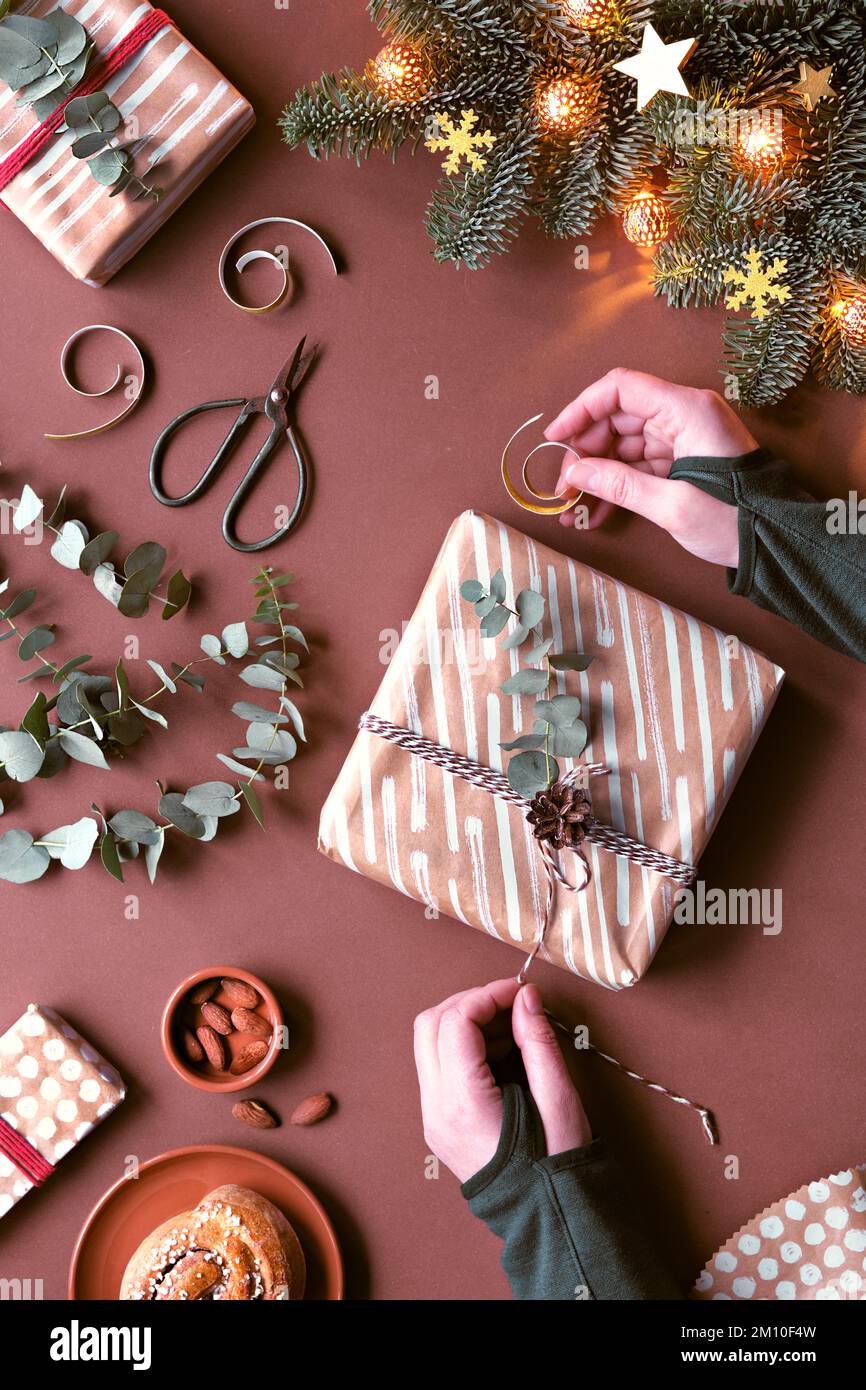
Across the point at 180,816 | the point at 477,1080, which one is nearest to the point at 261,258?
the point at 180,816

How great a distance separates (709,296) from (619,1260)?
0.98 m

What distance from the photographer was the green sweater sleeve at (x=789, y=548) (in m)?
0.99

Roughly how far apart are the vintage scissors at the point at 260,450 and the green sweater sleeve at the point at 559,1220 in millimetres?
679

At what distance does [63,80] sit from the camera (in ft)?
3.35

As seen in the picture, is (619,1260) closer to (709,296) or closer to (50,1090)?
(50,1090)

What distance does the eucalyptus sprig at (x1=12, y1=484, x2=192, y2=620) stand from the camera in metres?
1.08

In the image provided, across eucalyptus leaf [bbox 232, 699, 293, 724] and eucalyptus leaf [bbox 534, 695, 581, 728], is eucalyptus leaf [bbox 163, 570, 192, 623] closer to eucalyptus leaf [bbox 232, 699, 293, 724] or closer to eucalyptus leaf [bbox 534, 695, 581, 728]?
eucalyptus leaf [bbox 232, 699, 293, 724]

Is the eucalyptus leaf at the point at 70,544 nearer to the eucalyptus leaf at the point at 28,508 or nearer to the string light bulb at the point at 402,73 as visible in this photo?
the eucalyptus leaf at the point at 28,508

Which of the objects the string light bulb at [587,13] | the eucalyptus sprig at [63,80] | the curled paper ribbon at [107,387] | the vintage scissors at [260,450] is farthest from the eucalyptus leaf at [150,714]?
the string light bulb at [587,13]

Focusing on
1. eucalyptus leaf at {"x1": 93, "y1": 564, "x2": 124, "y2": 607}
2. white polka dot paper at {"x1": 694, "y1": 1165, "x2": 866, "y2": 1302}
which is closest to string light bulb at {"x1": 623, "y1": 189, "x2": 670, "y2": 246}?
eucalyptus leaf at {"x1": 93, "y1": 564, "x2": 124, "y2": 607}

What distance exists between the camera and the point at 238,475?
1.13 m

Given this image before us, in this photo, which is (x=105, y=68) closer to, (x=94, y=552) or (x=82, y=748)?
(x=94, y=552)

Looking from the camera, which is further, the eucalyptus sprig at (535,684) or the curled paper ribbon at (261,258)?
the curled paper ribbon at (261,258)
